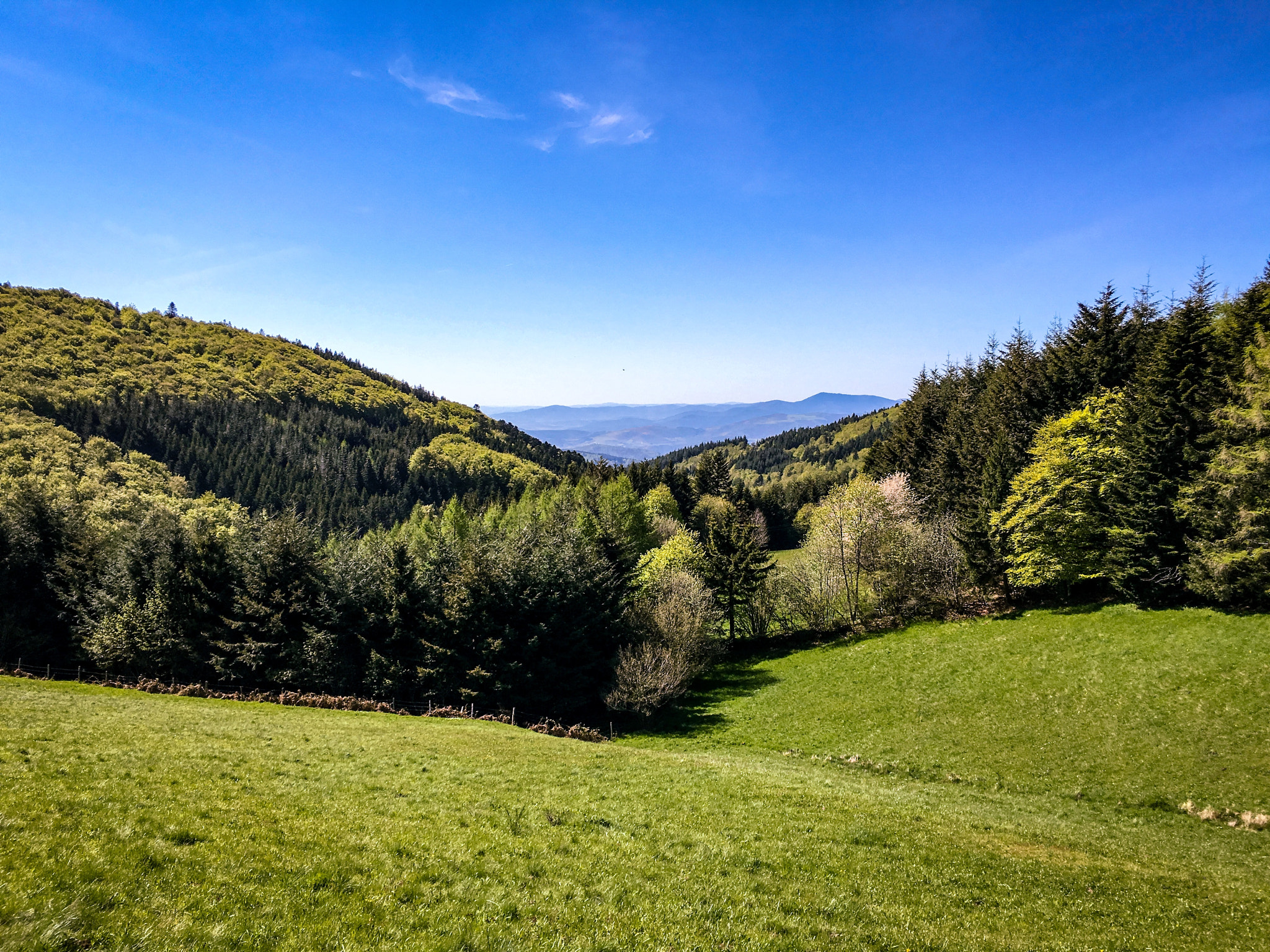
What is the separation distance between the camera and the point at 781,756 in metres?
30.2

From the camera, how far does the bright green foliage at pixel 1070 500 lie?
39688 mm

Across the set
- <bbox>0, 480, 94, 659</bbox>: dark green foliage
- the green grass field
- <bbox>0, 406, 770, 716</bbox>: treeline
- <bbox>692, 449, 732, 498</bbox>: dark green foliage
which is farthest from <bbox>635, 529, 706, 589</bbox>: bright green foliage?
<bbox>0, 480, 94, 659</bbox>: dark green foliage

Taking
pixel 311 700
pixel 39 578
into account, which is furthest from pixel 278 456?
pixel 311 700

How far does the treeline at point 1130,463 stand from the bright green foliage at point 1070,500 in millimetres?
111

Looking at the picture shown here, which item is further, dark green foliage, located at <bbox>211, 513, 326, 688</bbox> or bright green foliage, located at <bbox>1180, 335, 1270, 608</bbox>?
dark green foliage, located at <bbox>211, 513, 326, 688</bbox>

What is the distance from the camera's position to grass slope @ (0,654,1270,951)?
8500 mm

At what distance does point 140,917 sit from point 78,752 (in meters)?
11.9

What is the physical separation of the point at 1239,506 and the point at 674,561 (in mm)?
40170

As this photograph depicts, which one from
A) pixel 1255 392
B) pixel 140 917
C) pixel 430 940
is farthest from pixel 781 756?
pixel 1255 392

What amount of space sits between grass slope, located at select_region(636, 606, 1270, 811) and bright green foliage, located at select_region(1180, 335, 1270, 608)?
1908 mm

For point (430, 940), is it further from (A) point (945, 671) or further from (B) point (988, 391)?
(B) point (988, 391)

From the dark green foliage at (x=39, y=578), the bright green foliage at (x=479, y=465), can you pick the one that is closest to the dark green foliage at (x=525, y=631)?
the dark green foliage at (x=39, y=578)

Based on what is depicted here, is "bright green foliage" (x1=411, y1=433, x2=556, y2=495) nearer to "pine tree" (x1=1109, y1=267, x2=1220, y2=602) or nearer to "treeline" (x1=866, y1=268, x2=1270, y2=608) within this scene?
"treeline" (x1=866, y1=268, x2=1270, y2=608)

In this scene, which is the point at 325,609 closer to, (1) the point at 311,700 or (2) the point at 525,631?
(1) the point at 311,700
